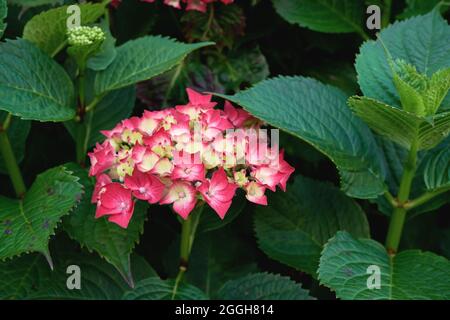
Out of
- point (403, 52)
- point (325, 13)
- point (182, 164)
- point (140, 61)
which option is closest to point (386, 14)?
point (325, 13)

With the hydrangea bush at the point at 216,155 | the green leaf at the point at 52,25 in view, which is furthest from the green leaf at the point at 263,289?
the green leaf at the point at 52,25

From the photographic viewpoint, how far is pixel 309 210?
1246mm

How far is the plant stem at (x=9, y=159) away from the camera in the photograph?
3.79 feet

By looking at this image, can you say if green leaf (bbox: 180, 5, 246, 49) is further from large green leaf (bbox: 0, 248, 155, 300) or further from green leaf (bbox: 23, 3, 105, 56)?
large green leaf (bbox: 0, 248, 155, 300)

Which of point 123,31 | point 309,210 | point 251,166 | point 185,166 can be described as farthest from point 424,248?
point 123,31

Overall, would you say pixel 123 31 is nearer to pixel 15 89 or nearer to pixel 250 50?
pixel 250 50

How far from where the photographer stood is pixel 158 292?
44.8 inches

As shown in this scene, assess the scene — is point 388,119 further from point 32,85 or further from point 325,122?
point 32,85

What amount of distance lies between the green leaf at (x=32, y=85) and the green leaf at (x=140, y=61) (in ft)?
0.22

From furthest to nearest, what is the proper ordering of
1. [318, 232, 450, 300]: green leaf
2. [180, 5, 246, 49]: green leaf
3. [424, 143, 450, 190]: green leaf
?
1. [180, 5, 246, 49]: green leaf
2. [424, 143, 450, 190]: green leaf
3. [318, 232, 450, 300]: green leaf

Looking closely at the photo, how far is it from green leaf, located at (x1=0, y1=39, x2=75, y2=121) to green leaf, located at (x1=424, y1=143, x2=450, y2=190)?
1.90ft

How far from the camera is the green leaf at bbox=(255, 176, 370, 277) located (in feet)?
4.01

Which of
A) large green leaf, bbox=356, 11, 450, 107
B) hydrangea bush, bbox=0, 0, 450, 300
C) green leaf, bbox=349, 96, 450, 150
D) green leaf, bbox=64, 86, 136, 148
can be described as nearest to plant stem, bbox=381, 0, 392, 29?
hydrangea bush, bbox=0, 0, 450, 300

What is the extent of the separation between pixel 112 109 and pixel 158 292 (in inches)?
14.6
